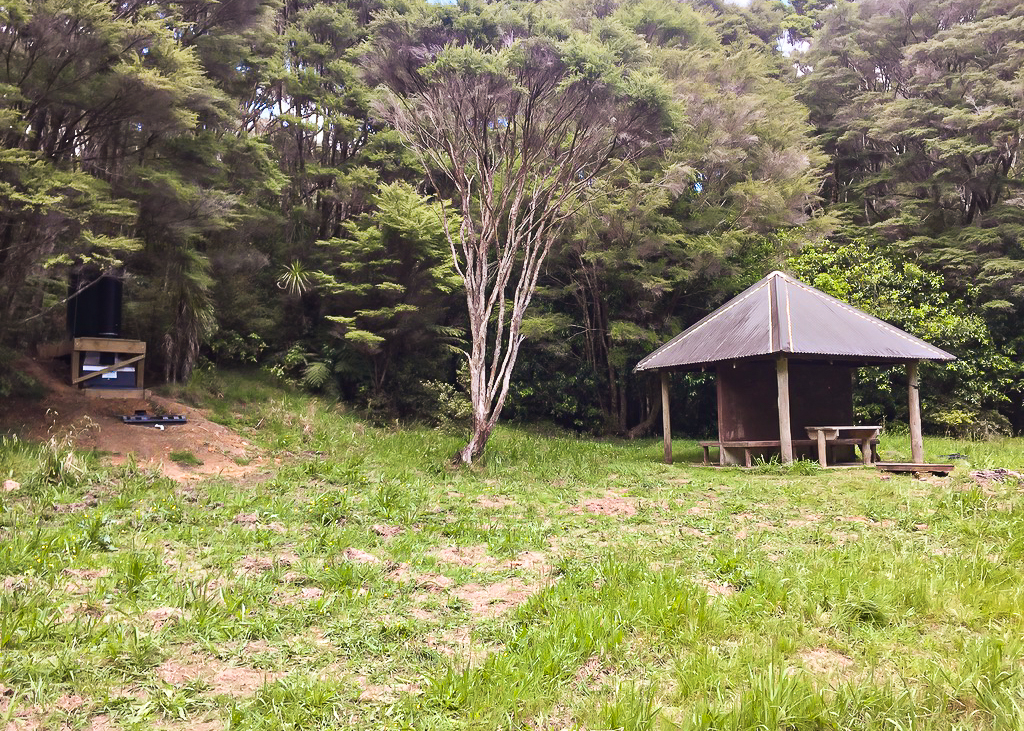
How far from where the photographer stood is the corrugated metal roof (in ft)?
39.9

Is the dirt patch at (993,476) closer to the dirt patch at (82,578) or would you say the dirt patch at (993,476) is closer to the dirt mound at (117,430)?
the dirt patch at (82,578)

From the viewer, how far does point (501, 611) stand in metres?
4.24

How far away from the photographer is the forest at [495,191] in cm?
1151

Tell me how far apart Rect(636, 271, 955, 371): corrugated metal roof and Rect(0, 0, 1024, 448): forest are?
3.76 metres

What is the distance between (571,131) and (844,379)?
793 centimetres

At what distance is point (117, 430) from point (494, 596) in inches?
359

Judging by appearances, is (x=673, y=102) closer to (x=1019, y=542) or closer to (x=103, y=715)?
(x=1019, y=542)

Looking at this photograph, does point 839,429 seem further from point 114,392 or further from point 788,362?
point 114,392

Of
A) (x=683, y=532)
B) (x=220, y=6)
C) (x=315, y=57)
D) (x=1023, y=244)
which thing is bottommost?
(x=683, y=532)

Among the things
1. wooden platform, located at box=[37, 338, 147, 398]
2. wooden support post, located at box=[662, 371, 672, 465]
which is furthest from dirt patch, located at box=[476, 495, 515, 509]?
wooden platform, located at box=[37, 338, 147, 398]

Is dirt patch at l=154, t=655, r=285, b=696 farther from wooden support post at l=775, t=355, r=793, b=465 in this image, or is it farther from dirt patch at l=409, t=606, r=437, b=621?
wooden support post at l=775, t=355, r=793, b=465

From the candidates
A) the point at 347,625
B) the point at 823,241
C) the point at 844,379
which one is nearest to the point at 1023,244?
the point at 823,241

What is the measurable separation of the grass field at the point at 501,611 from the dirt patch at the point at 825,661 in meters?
0.02

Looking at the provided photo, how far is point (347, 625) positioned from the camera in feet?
13.0
